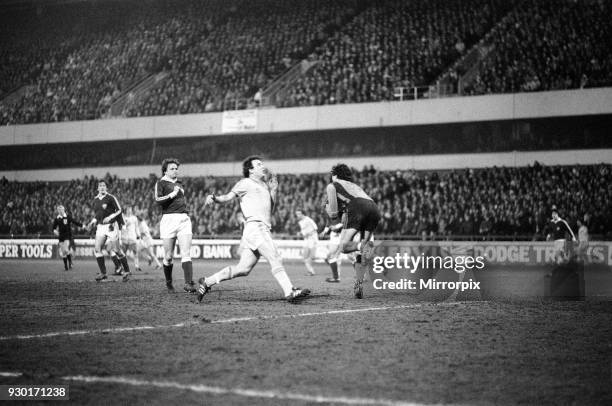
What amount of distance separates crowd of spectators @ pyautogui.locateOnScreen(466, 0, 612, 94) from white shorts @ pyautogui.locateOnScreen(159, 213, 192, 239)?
978 inches

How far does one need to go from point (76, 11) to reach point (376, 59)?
25.3 m

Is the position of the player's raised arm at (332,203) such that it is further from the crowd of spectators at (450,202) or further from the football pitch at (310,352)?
the crowd of spectators at (450,202)

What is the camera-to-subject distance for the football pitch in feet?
18.1

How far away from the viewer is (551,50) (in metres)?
35.5

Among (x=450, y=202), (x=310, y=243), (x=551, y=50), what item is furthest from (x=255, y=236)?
(x=551, y=50)

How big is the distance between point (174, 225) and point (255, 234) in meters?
3.18

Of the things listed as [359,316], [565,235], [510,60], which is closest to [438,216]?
[565,235]

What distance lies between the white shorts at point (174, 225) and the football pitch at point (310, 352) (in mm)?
2474

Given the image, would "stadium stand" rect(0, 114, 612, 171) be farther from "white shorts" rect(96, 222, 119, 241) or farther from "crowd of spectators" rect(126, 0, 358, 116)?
"white shorts" rect(96, 222, 119, 241)

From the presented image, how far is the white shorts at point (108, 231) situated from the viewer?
61.5ft

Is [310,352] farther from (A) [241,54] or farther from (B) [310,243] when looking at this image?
(A) [241,54]

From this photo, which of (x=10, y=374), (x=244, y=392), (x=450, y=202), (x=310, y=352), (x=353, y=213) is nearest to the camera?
(x=244, y=392)

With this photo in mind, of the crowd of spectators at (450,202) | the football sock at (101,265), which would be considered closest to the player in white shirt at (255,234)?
the football sock at (101,265)

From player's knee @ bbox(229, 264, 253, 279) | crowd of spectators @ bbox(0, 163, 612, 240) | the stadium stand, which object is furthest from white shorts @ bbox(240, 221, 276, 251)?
the stadium stand
